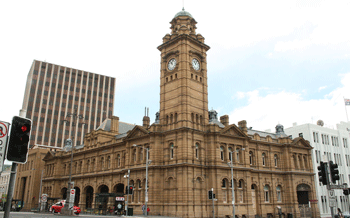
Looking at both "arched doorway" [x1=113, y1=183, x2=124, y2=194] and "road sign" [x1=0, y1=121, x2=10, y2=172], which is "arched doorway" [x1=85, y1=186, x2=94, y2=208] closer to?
"arched doorway" [x1=113, y1=183, x2=124, y2=194]

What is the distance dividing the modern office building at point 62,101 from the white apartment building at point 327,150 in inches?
2638

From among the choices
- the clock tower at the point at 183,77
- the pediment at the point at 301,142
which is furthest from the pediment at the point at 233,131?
the pediment at the point at 301,142

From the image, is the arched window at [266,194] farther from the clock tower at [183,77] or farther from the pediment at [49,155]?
the pediment at [49,155]

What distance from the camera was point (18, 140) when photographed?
313 inches

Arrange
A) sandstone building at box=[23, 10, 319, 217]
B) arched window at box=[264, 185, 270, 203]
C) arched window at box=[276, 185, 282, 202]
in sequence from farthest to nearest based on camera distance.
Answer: arched window at box=[276, 185, 282, 202] → arched window at box=[264, 185, 270, 203] → sandstone building at box=[23, 10, 319, 217]

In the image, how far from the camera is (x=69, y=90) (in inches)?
4481

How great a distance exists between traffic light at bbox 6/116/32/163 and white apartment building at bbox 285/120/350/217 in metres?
63.9

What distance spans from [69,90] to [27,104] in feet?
50.4

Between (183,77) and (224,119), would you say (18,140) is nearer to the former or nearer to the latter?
(183,77)

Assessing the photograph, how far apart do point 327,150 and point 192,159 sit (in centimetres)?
3731

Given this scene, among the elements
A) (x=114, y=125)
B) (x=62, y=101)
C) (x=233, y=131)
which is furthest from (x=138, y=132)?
(x=62, y=101)

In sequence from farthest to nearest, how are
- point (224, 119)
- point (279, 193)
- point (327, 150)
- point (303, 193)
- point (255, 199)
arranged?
point (327, 150) → point (224, 119) → point (303, 193) → point (279, 193) → point (255, 199)

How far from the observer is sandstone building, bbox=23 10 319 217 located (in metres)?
44.6

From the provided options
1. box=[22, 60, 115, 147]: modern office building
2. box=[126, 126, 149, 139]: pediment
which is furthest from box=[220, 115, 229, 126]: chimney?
box=[22, 60, 115, 147]: modern office building
